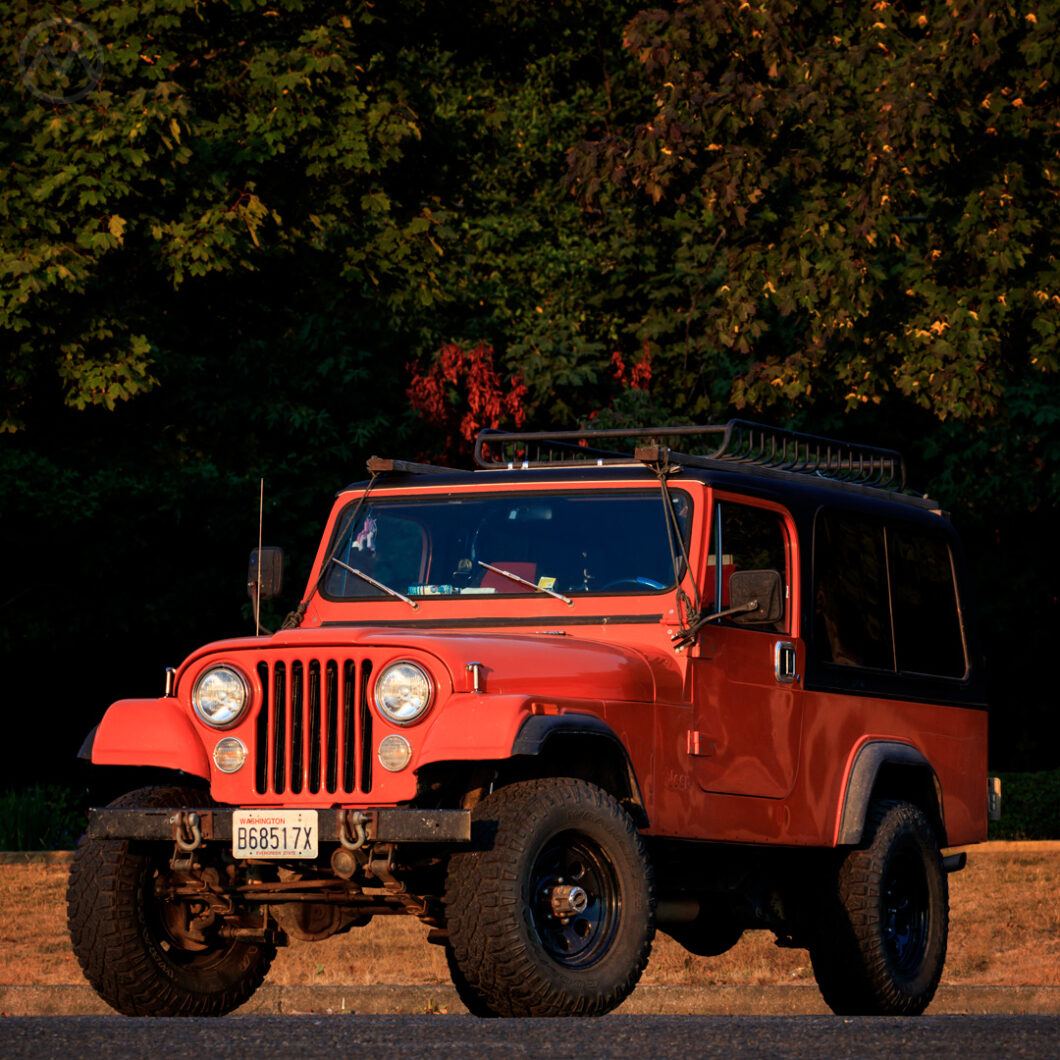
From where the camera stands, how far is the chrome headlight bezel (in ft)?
26.9

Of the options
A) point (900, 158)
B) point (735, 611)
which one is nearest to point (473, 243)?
point (900, 158)

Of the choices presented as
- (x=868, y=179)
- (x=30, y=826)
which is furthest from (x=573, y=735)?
(x=30, y=826)

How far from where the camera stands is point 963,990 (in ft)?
42.3

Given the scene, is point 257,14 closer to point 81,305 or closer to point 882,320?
point 81,305

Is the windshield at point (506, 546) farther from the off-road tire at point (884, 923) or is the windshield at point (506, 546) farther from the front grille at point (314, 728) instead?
the off-road tire at point (884, 923)

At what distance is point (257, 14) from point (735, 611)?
41.9ft

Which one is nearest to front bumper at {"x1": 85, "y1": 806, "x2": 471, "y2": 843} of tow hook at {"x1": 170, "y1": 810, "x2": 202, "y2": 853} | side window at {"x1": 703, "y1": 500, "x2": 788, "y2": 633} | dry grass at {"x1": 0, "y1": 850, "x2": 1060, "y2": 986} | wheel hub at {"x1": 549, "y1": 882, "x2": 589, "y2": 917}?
tow hook at {"x1": 170, "y1": 810, "x2": 202, "y2": 853}

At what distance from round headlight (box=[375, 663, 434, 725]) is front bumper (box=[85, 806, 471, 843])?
446mm

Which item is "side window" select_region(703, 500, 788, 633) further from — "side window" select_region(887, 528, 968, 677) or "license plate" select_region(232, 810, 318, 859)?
"license plate" select_region(232, 810, 318, 859)

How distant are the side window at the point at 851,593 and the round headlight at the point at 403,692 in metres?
2.88

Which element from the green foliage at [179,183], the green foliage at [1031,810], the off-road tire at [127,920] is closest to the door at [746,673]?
the off-road tire at [127,920]

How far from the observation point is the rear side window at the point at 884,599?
10.8m

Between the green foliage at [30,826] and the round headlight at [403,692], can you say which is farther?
the green foliage at [30,826]

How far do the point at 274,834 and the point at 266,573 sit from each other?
236cm
